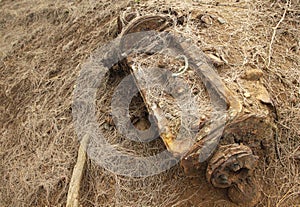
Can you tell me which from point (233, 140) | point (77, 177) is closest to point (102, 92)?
point (77, 177)

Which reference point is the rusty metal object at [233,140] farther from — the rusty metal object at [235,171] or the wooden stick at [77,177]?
the wooden stick at [77,177]

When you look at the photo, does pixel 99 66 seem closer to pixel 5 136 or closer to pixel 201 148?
pixel 5 136

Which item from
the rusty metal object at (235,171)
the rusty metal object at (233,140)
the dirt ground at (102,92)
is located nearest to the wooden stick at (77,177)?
the dirt ground at (102,92)

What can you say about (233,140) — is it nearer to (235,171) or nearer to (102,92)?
(235,171)

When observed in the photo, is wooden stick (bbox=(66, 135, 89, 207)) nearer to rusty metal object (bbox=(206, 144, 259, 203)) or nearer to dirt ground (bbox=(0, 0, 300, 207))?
dirt ground (bbox=(0, 0, 300, 207))

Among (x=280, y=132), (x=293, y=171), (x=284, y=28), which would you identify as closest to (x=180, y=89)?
(x=280, y=132)
